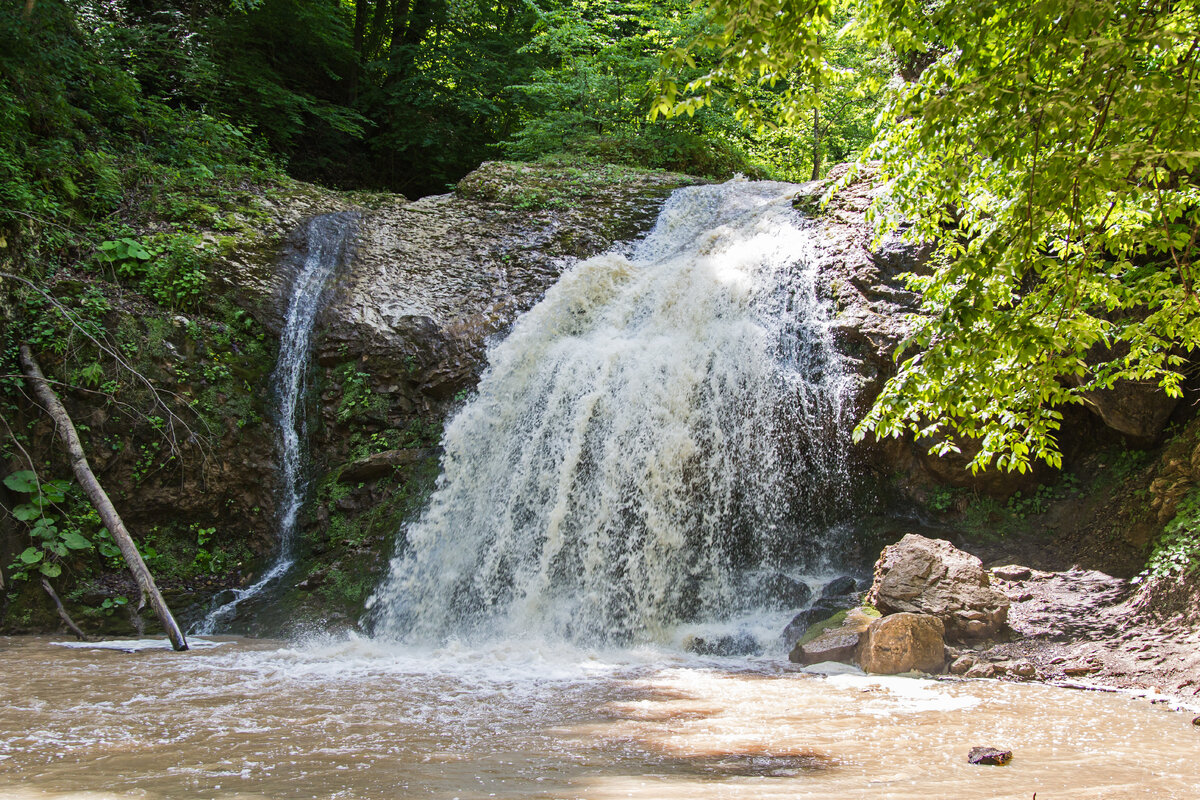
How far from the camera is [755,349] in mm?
8758

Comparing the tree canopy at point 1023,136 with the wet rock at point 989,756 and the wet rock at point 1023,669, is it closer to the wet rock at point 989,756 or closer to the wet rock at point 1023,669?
the wet rock at point 989,756

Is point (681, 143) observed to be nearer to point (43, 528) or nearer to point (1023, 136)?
point (43, 528)

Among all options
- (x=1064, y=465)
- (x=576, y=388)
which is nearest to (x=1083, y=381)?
(x=1064, y=465)

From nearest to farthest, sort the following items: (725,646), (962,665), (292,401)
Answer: (962,665) → (725,646) → (292,401)

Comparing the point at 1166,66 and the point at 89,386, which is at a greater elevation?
the point at 1166,66

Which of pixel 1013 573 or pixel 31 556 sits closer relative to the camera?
pixel 1013 573

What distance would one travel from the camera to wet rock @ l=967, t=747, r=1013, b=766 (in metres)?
3.50

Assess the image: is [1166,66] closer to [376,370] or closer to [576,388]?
[576,388]

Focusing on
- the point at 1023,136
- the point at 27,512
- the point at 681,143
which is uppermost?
the point at 681,143

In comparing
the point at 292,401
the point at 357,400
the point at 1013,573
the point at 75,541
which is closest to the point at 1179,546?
the point at 1013,573

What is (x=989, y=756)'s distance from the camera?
11.5 feet

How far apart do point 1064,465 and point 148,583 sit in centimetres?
930

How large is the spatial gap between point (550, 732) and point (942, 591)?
13.6ft

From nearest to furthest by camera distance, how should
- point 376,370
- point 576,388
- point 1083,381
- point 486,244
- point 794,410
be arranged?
point 1083,381
point 794,410
point 576,388
point 376,370
point 486,244
